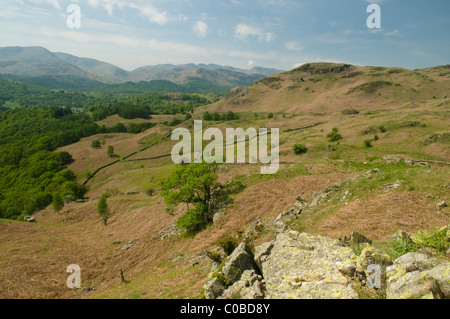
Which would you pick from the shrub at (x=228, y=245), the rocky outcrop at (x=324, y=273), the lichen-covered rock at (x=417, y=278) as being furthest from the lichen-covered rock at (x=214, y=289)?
the lichen-covered rock at (x=417, y=278)

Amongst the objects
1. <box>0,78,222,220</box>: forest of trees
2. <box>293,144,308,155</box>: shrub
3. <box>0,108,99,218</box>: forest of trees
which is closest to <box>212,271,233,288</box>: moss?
<box>293,144,308,155</box>: shrub

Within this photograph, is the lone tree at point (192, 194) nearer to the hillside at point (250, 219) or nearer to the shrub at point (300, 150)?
the hillside at point (250, 219)

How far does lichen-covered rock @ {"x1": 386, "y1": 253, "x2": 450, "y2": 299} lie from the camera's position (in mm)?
6668

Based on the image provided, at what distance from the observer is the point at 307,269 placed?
10703 mm

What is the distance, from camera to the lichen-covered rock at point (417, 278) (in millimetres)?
6668

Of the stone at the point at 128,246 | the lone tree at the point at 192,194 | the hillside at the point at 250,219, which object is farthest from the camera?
the stone at the point at 128,246

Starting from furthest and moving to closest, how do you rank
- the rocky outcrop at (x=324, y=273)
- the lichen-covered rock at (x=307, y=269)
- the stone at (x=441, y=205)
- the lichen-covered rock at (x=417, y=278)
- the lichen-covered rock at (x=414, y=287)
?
the stone at (x=441, y=205) → the lichen-covered rock at (x=307, y=269) → the rocky outcrop at (x=324, y=273) → the lichen-covered rock at (x=417, y=278) → the lichen-covered rock at (x=414, y=287)

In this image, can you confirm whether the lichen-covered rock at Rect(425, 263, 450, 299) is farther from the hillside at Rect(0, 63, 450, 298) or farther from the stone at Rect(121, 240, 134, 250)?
the stone at Rect(121, 240, 134, 250)

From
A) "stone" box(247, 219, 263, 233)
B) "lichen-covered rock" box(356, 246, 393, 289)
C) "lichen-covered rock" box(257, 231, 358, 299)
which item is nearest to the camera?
"lichen-covered rock" box(257, 231, 358, 299)

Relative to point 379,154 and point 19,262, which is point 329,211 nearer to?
point 379,154

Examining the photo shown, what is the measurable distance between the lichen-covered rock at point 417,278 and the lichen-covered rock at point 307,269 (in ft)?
4.48

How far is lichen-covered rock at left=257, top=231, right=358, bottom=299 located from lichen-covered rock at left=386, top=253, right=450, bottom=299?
137 cm

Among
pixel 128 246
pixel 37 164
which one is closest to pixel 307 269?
Answer: pixel 128 246

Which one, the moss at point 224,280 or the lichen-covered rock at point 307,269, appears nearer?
the lichen-covered rock at point 307,269
